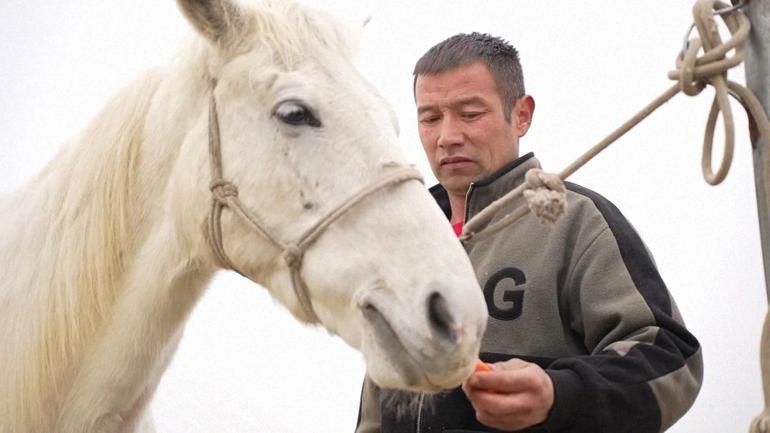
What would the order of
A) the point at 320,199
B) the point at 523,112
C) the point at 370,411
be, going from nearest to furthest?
the point at 320,199 < the point at 370,411 < the point at 523,112

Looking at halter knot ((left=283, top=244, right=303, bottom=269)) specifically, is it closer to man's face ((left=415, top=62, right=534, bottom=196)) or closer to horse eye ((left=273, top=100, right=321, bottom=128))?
horse eye ((left=273, top=100, right=321, bottom=128))

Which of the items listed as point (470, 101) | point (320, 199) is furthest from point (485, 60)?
point (320, 199)

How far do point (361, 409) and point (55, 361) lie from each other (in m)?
0.96

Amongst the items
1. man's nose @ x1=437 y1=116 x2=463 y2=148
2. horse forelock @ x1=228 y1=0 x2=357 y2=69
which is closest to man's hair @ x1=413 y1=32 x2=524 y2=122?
man's nose @ x1=437 y1=116 x2=463 y2=148

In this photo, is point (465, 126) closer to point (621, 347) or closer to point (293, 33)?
point (293, 33)

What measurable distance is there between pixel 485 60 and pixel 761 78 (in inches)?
44.8

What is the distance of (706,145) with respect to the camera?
1715 mm

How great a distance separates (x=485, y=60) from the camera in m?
2.66

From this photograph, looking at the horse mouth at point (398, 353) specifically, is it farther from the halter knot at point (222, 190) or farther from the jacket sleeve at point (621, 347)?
the halter knot at point (222, 190)

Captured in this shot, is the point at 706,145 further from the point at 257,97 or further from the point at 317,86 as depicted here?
the point at 257,97

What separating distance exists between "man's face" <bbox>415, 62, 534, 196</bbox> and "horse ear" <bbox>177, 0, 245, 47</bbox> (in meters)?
0.69

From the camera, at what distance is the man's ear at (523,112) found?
9.05 ft

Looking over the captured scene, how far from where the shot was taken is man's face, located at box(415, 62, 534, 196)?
8.54 ft

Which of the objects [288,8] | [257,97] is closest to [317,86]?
[257,97]
